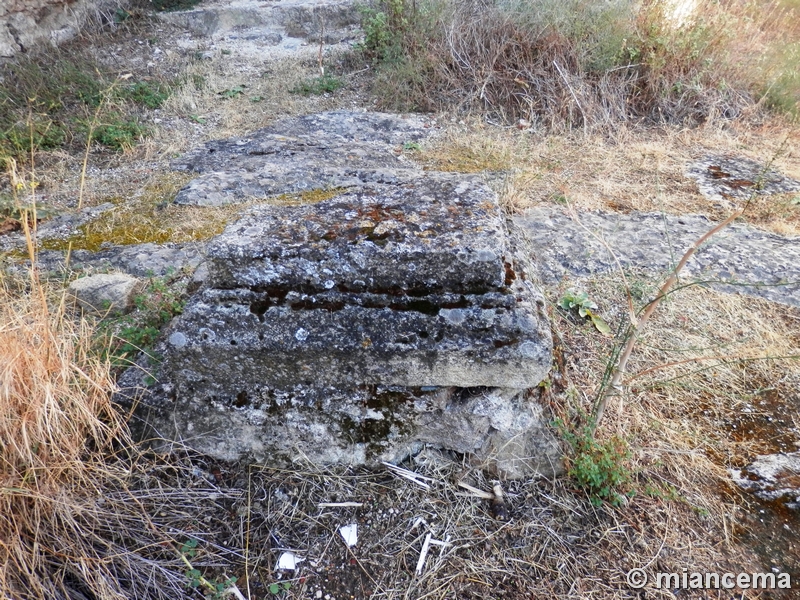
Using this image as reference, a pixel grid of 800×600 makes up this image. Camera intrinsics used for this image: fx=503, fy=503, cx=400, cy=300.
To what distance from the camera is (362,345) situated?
1.65 m

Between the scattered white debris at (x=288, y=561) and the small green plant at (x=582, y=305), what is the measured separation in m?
1.76

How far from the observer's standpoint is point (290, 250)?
172 cm

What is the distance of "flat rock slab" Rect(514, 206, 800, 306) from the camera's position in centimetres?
293

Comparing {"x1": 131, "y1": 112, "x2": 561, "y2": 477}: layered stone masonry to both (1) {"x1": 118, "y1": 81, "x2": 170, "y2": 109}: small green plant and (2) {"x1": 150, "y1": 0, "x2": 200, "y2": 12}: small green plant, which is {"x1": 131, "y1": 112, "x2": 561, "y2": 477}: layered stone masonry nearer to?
(1) {"x1": 118, "y1": 81, "x2": 170, "y2": 109}: small green plant

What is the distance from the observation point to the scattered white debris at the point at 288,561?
61.5 inches

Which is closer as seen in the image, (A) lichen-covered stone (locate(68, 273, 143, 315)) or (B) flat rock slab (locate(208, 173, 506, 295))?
(B) flat rock slab (locate(208, 173, 506, 295))

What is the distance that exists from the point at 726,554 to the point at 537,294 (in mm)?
1032

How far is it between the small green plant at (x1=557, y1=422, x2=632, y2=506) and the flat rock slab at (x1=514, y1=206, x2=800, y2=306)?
1281mm

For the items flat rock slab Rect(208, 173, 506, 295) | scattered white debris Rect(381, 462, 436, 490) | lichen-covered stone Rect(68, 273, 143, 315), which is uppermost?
flat rock slab Rect(208, 173, 506, 295)

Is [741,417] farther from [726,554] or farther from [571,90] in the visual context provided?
[571,90]

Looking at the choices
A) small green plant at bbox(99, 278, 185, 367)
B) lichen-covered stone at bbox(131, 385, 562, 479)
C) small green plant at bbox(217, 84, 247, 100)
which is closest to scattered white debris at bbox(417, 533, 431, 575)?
lichen-covered stone at bbox(131, 385, 562, 479)

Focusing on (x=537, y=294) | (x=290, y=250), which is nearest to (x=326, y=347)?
(x=290, y=250)

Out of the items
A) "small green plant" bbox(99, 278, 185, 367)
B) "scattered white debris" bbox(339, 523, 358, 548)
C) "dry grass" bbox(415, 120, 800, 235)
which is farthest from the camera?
"dry grass" bbox(415, 120, 800, 235)

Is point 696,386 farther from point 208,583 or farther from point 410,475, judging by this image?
point 208,583
